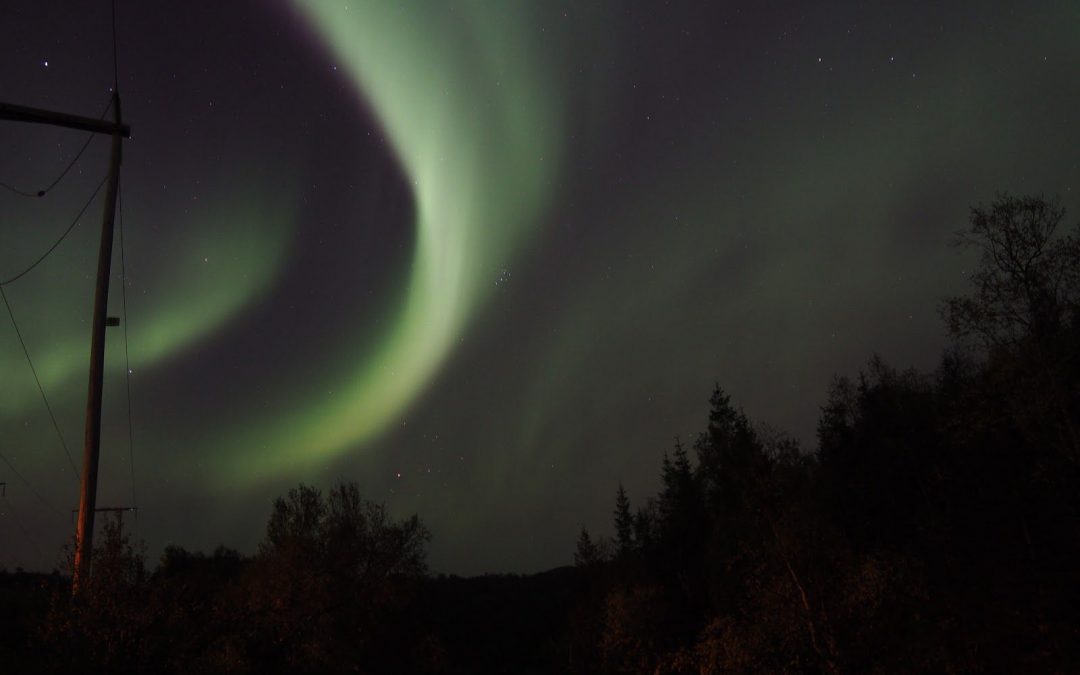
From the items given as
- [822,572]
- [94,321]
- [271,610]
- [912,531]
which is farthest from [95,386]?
[912,531]

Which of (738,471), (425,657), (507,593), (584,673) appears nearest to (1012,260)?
(738,471)

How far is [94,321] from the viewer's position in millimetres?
20406

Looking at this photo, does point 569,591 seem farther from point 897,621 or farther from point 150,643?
point 150,643

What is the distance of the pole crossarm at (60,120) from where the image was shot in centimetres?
2030

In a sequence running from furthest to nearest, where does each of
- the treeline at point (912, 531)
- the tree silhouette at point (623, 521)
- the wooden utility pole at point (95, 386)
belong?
the tree silhouette at point (623, 521), the treeline at point (912, 531), the wooden utility pole at point (95, 386)

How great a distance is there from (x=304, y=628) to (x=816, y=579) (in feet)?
69.3

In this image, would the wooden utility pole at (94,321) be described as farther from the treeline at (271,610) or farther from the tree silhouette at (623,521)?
the tree silhouette at (623,521)

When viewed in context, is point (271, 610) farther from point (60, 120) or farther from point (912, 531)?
point (912, 531)

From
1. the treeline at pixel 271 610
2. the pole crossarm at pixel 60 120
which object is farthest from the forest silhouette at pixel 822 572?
the pole crossarm at pixel 60 120

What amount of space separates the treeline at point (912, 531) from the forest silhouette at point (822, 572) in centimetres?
12

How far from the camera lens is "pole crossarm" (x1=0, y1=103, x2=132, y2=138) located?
20297 millimetres

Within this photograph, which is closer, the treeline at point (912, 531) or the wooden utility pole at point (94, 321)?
the wooden utility pole at point (94, 321)

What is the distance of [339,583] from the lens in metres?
35.0

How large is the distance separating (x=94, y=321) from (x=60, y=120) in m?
5.42
